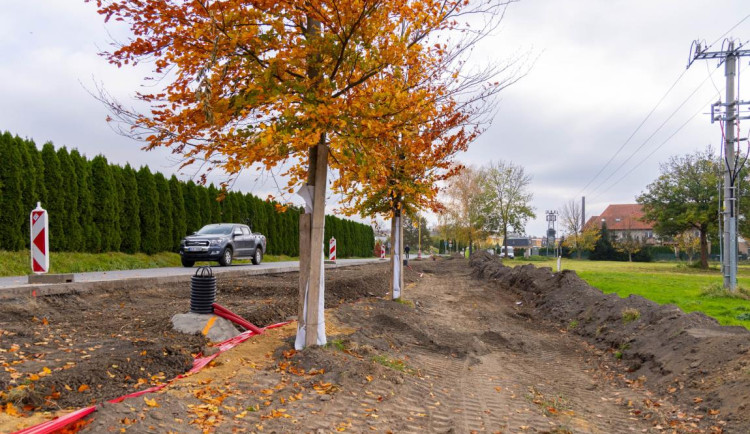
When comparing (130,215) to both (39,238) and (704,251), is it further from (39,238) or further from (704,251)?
(704,251)

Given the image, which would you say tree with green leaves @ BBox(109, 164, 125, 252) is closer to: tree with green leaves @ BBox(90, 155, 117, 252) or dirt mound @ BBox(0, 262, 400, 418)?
tree with green leaves @ BBox(90, 155, 117, 252)

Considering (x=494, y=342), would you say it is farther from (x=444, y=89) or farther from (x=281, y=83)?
(x=281, y=83)

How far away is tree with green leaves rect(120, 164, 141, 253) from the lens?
65.2 feet

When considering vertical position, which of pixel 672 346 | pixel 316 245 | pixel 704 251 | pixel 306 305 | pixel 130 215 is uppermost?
pixel 130 215

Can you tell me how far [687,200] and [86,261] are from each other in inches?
1495

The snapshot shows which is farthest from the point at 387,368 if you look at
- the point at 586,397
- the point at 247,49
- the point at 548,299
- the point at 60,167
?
the point at 60,167

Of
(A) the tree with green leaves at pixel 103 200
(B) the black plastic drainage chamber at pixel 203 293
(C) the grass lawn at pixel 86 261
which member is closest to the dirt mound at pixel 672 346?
(B) the black plastic drainage chamber at pixel 203 293

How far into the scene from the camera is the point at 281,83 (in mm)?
5691

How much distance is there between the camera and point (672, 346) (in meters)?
7.28

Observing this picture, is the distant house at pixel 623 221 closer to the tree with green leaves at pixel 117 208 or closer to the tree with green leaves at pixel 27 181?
the tree with green leaves at pixel 117 208

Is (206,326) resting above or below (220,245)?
below

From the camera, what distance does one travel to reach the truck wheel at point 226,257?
19844 mm

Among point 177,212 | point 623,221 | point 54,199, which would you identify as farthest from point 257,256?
point 623,221

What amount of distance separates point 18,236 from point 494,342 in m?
13.5
